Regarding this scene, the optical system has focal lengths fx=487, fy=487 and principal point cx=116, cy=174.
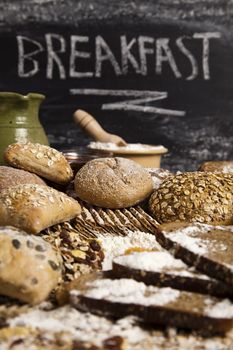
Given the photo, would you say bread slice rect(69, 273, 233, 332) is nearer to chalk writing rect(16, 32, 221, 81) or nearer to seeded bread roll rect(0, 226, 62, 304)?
seeded bread roll rect(0, 226, 62, 304)

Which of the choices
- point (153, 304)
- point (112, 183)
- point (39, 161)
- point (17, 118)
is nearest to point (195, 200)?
point (112, 183)

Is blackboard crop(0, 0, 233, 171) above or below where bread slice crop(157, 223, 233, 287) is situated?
above

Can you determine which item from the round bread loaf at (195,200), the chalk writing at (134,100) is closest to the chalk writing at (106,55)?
the chalk writing at (134,100)

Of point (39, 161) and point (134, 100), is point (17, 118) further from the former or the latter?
point (134, 100)

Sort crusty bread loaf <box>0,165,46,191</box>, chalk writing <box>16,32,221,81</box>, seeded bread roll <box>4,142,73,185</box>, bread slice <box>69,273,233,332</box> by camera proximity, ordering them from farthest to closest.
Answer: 1. chalk writing <box>16,32,221,81</box>
2. seeded bread roll <box>4,142,73,185</box>
3. crusty bread loaf <box>0,165,46,191</box>
4. bread slice <box>69,273,233,332</box>

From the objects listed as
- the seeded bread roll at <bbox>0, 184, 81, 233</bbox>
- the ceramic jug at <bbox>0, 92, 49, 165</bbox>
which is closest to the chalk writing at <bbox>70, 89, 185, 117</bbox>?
the ceramic jug at <bbox>0, 92, 49, 165</bbox>

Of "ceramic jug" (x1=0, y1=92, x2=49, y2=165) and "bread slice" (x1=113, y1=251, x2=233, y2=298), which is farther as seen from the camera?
"ceramic jug" (x1=0, y1=92, x2=49, y2=165)
